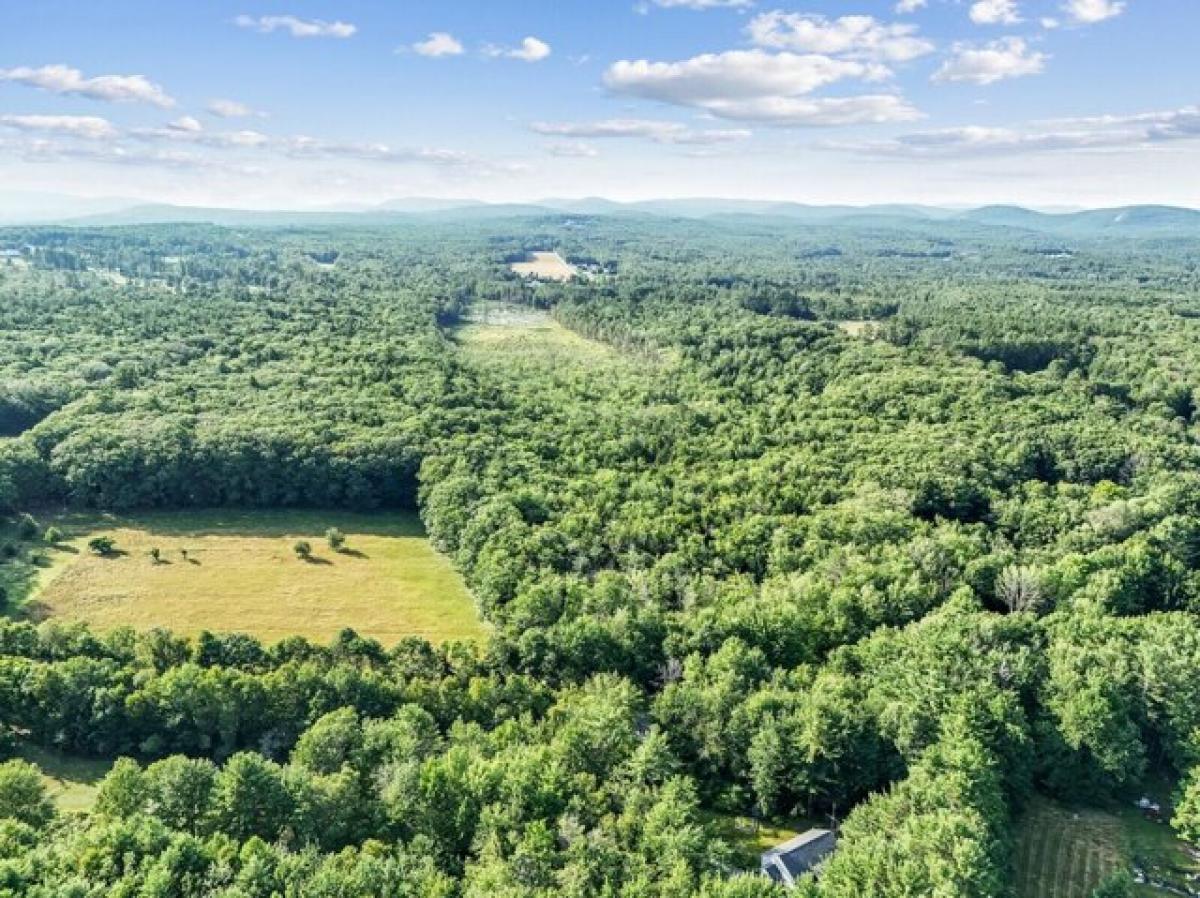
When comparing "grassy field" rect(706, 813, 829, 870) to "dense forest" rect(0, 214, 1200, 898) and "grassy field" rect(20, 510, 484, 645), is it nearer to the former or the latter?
"dense forest" rect(0, 214, 1200, 898)

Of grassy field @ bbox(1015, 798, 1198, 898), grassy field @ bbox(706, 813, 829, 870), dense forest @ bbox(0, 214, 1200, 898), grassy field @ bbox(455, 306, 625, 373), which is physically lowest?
grassy field @ bbox(1015, 798, 1198, 898)

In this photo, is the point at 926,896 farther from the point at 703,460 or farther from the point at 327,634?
the point at 703,460

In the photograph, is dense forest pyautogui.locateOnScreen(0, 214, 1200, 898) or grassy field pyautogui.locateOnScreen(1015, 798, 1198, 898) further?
grassy field pyautogui.locateOnScreen(1015, 798, 1198, 898)

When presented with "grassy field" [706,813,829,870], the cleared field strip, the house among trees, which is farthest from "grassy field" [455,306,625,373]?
the house among trees

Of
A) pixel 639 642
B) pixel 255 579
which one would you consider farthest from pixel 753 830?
pixel 255 579

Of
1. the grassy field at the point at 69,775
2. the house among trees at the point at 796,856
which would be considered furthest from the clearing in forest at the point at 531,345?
the house among trees at the point at 796,856

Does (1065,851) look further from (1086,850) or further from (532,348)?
(532,348)

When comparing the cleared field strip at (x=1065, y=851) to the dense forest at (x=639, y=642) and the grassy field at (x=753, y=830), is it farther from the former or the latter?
the grassy field at (x=753, y=830)
